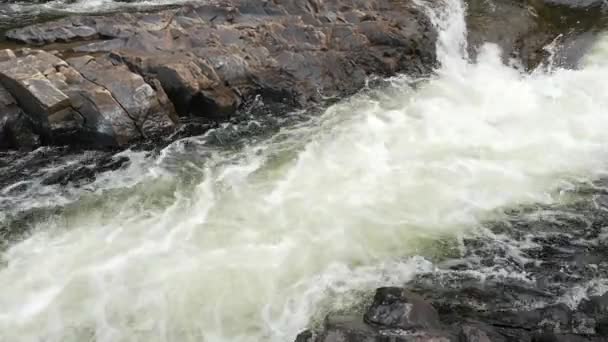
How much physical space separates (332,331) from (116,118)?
6340 millimetres

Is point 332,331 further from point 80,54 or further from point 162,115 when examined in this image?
point 80,54

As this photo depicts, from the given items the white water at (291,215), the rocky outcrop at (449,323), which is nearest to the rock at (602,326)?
the rocky outcrop at (449,323)

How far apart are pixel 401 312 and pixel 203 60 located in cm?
754

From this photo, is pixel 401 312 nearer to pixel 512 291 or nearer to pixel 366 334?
pixel 366 334

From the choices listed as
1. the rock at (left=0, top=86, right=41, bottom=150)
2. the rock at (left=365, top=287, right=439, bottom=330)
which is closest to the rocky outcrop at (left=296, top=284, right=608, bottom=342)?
the rock at (left=365, top=287, right=439, bottom=330)

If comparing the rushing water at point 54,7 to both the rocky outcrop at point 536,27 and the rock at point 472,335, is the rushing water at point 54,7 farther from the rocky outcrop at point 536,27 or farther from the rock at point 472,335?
the rock at point 472,335

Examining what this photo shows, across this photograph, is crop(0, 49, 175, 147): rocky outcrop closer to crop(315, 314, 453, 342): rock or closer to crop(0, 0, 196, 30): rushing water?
crop(0, 0, 196, 30): rushing water

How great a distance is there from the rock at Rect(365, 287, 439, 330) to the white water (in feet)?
3.21

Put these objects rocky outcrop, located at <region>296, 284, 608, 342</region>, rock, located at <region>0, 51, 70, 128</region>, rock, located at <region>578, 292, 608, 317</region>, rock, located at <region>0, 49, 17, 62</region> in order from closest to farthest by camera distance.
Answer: rocky outcrop, located at <region>296, 284, 608, 342</region> → rock, located at <region>578, 292, 608, 317</region> → rock, located at <region>0, 51, 70, 128</region> → rock, located at <region>0, 49, 17, 62</region>

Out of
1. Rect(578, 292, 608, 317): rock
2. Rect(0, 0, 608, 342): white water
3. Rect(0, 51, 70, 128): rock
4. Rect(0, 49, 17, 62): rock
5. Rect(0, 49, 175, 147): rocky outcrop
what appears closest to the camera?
Rect(578, 292, 608, 317): rock

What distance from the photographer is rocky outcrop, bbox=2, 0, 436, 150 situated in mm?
9734

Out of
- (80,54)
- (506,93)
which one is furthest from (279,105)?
(506,93)

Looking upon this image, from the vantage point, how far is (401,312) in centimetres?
579

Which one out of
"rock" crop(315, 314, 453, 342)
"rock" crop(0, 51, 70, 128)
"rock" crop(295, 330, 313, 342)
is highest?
"rock" crop(0, 51, 70, 128)
